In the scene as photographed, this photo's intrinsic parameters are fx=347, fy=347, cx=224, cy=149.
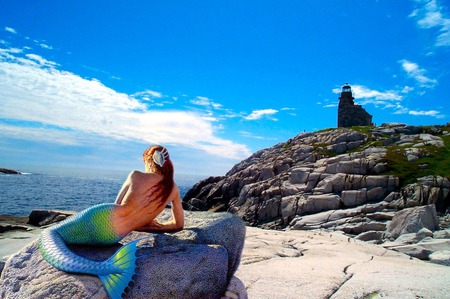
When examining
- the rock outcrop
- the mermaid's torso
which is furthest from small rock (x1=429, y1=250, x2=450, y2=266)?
the mermaid's torso

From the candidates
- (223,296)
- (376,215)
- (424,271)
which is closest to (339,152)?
(376,215)

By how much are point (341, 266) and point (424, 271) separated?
83.2 inches

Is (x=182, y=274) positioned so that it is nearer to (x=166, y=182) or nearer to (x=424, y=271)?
(x=166, y=182)

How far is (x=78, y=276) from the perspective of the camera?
5.33 meters

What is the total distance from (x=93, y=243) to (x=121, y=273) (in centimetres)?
120

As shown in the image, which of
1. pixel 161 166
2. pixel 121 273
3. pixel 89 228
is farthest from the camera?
pixel 161 166

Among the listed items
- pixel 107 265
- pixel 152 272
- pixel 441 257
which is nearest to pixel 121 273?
pixel 107 265

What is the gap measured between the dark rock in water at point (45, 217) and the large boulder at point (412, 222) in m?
19.7

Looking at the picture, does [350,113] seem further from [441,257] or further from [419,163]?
[441,257]

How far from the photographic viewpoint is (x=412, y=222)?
805 inches

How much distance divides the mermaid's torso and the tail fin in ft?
2.77

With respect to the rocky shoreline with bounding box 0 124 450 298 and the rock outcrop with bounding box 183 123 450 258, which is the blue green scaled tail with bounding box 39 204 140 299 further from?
the rock outcrop with bounding box 183 123 450 258

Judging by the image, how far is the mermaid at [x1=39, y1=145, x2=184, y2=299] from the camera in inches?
211

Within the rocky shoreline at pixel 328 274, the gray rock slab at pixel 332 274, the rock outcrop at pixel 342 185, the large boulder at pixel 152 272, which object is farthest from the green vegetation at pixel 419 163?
the large boulder at pixel 152 272
